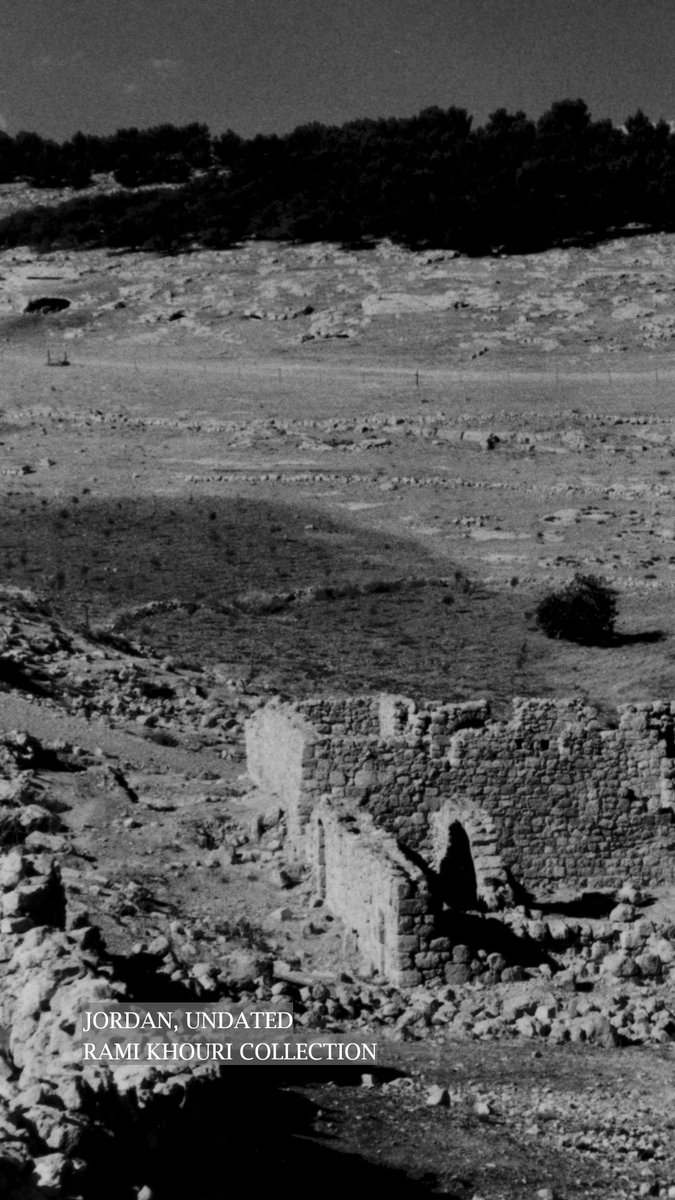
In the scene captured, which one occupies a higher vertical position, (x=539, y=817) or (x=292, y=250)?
(x=292, y=250)

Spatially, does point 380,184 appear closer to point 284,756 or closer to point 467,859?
point 284,756

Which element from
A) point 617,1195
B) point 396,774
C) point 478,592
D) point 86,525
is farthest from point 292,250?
point 617,1195

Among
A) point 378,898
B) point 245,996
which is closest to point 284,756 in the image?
point 378,898

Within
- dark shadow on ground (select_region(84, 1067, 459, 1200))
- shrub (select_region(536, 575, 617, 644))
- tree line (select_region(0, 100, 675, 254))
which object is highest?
tree line (select_region(0, 100, 675, 254))

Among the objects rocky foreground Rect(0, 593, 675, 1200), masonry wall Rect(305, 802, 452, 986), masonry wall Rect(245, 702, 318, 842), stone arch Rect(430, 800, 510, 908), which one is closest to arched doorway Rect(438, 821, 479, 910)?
stone arch Rect(430, 800, 510, 908)

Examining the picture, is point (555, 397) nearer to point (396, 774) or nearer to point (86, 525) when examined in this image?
point (86, 525)

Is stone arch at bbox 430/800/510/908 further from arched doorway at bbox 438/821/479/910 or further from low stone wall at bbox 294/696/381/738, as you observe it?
low stone wall at bbox 294/696/381/738

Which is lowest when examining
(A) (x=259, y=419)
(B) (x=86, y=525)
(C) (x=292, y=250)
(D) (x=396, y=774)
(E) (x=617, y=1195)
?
(E) (x=617, y=1195)
